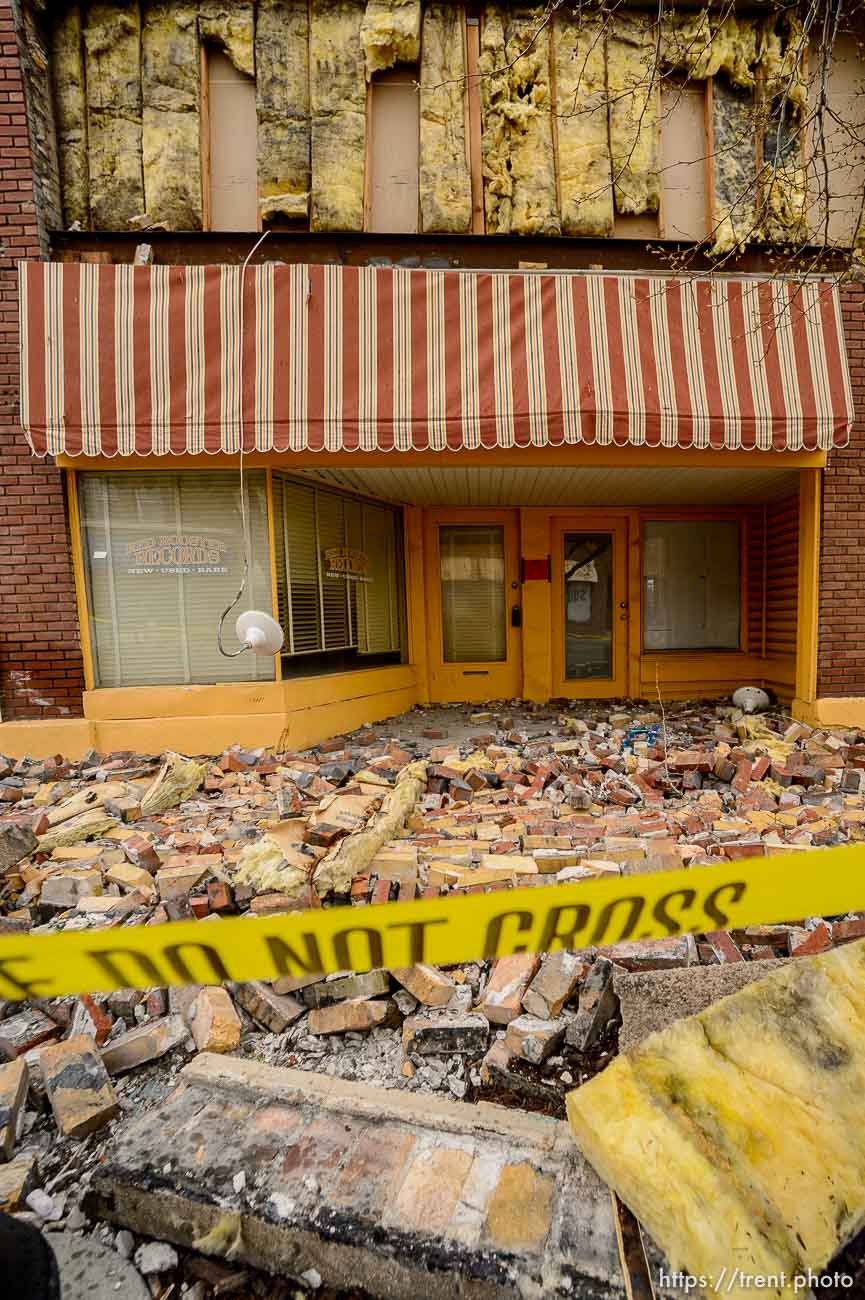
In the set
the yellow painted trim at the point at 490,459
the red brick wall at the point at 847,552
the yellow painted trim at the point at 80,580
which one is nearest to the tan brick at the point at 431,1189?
the yellow painted trim at the point at 490,459

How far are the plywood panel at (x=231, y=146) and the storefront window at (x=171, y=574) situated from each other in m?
2.69

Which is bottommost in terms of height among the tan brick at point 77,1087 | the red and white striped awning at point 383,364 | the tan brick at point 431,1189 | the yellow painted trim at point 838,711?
the tan brick at point 77,1087

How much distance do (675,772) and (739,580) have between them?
4672 millimetres

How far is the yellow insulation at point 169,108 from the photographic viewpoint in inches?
221

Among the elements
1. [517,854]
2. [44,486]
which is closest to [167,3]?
[44,486]

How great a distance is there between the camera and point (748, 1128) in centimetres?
137

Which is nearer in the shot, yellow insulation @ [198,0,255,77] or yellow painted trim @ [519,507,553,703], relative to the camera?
yellow insulation @ [198,0,255,77]

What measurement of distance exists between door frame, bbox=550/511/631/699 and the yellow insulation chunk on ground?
21.8 feet

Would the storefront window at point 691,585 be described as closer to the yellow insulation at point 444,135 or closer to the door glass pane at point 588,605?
the door glass pane at point 588,605

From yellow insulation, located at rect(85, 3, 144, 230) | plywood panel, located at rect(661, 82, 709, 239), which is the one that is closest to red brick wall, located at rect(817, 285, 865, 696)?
plywood panel, located at rect(661, 82, 709, 239)

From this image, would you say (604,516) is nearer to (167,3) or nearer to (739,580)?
(739,580)

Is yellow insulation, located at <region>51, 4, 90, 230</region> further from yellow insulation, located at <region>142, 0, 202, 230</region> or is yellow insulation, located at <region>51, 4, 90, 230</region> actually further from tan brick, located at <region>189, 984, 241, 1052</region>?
tan brick, located at <region>189, 984, 241, 1052</region>

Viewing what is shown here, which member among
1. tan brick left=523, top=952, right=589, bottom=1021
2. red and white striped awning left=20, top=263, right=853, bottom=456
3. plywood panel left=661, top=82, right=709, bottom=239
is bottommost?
tan brick left=523, top=952, right=589, bottom=1021

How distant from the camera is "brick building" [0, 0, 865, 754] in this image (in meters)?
5.16
